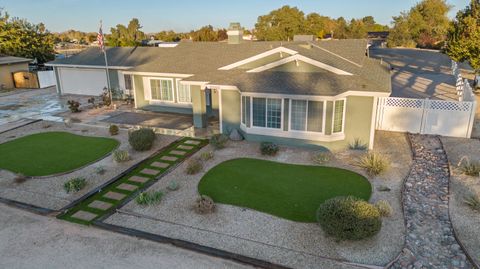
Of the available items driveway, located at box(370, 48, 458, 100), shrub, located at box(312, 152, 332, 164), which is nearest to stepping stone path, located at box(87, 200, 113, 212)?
shrub, located at box(312, 152, 332, 164)

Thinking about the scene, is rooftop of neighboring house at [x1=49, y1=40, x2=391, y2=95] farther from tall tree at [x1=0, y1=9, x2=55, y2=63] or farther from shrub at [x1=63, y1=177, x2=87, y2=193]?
tall tree at [x1=0, y1=9, x2=55, y2=63]

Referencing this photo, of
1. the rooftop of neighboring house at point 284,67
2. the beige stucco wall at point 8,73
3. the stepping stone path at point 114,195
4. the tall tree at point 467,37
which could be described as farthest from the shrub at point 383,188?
the beige stucco wall at point 8,73

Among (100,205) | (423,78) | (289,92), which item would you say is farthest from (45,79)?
(423,78)

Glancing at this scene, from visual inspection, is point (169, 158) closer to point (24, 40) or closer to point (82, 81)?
point (82, 81)

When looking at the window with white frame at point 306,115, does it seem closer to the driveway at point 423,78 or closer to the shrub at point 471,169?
the shrub at point 471,169

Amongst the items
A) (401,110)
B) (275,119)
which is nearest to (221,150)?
(275,119)

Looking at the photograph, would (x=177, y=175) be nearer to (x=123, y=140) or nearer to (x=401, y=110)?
(x=123, y=140)

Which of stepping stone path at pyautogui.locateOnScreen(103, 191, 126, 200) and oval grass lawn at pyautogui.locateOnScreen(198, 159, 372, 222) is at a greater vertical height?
oval grass lawn at pyautogui.locateOnScreen(198, 159, 372, 222)

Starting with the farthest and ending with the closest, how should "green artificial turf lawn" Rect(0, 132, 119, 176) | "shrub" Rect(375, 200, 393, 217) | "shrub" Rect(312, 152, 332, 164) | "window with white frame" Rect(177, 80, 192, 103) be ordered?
"window with white frame" Rect(177, 80, 192, 103) → "green artificial turf lawn" Rect(0, 132, 119, 176) → "shrub" Rect(312, 152, 332, 164) → "shrub" Rect(375, 200, 393, 217)
